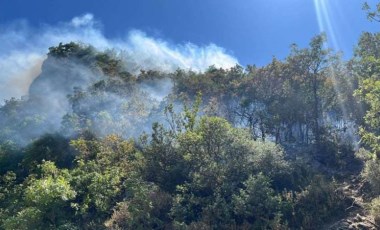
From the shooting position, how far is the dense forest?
14.5 meters

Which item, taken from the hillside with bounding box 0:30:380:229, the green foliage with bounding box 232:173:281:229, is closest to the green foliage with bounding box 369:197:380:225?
the hillside with bounding box 0:30:380:229

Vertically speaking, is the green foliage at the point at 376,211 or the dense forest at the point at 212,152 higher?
the dense forest at the point at 212,152

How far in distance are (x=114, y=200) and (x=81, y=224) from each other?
170 centimetres

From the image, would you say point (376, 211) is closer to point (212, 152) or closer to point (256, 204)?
point (256, 204)

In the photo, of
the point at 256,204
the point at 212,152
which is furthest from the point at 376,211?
the point at 212,152

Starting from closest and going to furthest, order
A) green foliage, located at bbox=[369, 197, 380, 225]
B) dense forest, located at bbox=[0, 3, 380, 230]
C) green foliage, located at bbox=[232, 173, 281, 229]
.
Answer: green foliage, located at bbox=[369, 197, 380, 225], green foliage, located at bbox=[232, 173, 281, 229], dense forest, located at bbox=[0, 3, 380, 230]

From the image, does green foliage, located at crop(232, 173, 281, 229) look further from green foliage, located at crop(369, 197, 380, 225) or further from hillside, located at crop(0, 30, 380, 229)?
green foliage, located at crop(369, 197, 380, 225)

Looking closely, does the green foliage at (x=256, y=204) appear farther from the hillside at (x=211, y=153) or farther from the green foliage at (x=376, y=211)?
the green foliage at (x=376, y=211)

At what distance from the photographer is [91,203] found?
16328 millimetres

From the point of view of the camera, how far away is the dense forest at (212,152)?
1445 centimetres

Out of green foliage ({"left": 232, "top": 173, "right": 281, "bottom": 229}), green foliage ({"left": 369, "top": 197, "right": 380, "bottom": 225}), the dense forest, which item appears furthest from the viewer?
the dense forest

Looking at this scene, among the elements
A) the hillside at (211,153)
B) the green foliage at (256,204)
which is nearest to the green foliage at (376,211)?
the hillside at (211,153)

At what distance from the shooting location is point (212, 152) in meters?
17.2

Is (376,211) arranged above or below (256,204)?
below
